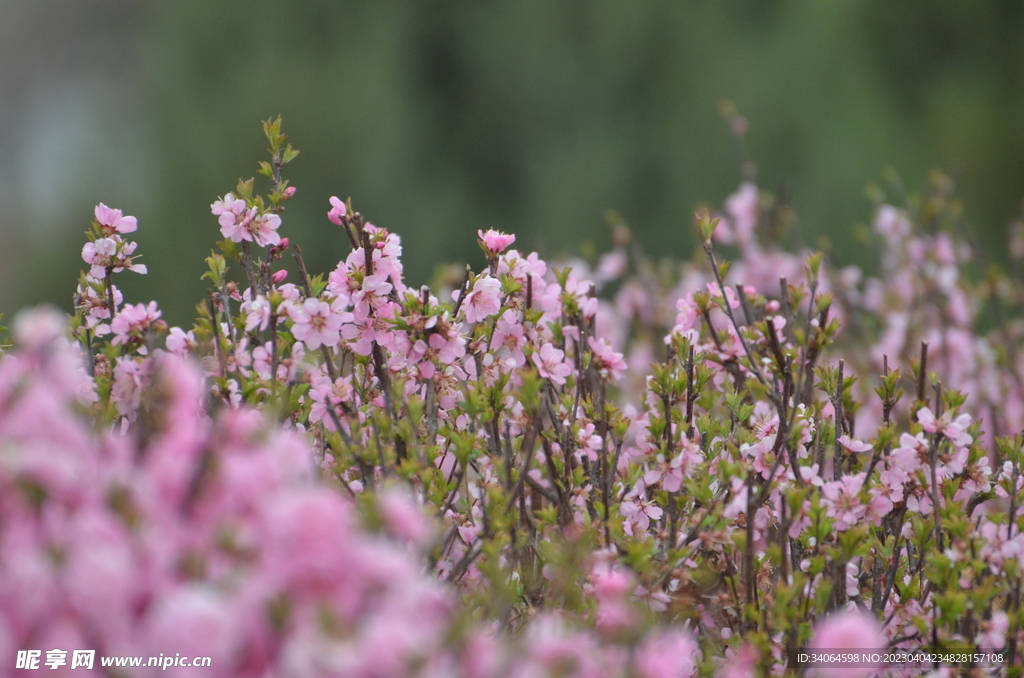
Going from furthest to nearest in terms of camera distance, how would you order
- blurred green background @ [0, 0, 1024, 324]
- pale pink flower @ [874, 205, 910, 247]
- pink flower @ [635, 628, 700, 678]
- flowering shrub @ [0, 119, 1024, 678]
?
blurred green background @ [0, 0, 1024, 324], pale pink flower @ [874, 205, 910, 247], pink flower @ [635, 628, 700, 678], flowering shrub @ [0, 119, 1024, 678]

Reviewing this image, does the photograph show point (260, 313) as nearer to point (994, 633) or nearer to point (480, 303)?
point (480, 303)

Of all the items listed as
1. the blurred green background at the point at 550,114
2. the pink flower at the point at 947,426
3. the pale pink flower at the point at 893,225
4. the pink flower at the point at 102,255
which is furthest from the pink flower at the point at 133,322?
the blurred green background at the point at 550,114

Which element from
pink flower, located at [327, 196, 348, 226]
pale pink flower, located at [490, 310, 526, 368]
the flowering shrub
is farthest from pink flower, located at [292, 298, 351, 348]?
pale pink flower, located at [490, 310, 526, 368]

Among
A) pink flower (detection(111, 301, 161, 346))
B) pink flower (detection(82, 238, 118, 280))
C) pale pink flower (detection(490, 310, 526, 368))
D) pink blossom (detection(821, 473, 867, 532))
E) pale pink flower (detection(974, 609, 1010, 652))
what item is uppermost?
pink flower (detection(82, 238, 118, 280))

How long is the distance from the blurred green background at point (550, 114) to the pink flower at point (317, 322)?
8540 mm

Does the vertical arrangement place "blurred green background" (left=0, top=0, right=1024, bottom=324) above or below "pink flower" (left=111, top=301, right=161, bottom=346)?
above

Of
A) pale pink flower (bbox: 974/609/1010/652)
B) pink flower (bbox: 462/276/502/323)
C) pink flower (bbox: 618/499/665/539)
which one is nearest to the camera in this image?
pale pink flower (bbox: 974/609/1010/652)

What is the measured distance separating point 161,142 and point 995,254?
10932 mm

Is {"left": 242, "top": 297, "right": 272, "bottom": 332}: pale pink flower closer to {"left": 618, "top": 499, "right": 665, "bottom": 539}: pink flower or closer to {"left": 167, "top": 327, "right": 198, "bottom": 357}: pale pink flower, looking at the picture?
{"left": 167, "top": 327, "right": 198, "bottom": 357}: pale pink flower

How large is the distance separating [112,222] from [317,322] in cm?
75

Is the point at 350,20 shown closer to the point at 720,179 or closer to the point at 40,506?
the point at 720,179

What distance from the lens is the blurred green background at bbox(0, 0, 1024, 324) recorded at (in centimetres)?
1104

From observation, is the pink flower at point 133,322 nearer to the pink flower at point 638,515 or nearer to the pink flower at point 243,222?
the pink flower at point 243,222

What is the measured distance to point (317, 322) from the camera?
238 cm
